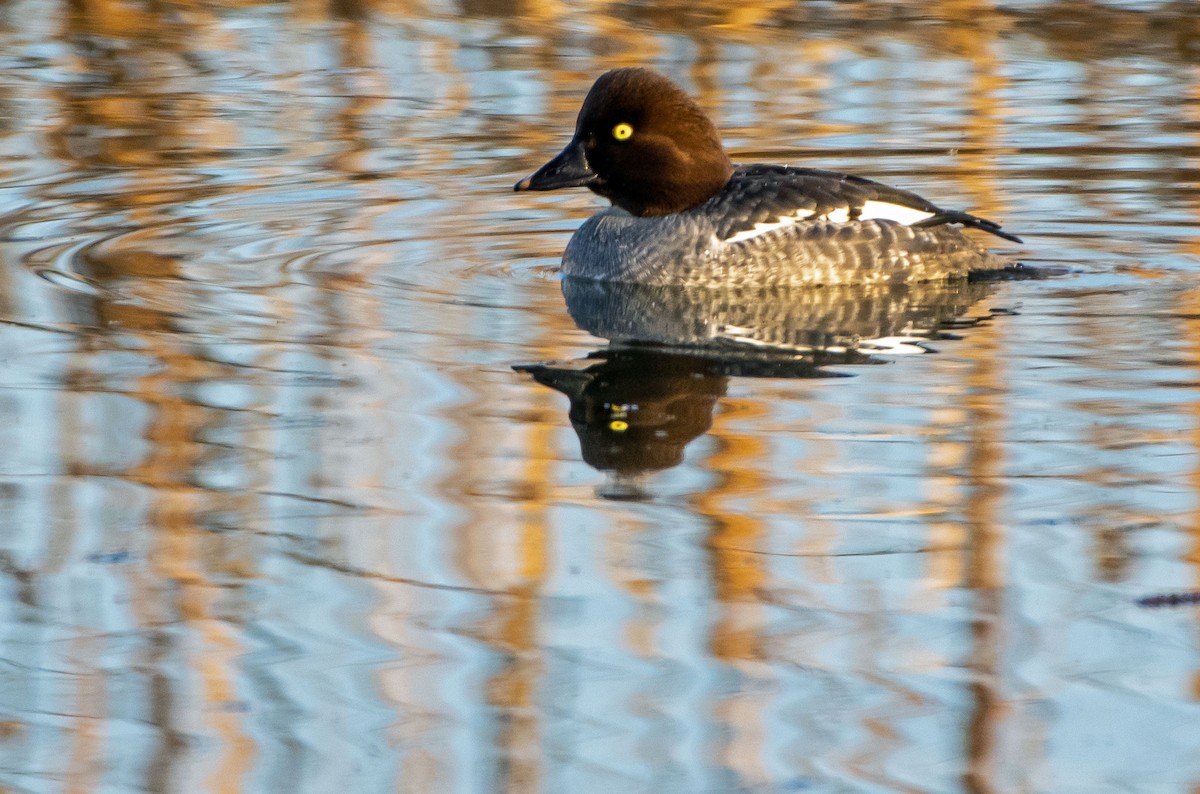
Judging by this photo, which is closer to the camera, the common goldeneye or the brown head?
the common goldeneye

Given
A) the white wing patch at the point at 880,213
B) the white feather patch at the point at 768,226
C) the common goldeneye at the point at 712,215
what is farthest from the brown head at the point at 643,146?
the white wing patch at the point at 880,213

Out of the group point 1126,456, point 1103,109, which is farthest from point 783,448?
point 1103,109

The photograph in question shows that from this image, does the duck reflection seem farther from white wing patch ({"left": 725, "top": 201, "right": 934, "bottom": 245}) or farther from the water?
white wing patch ({"left": 725, "top": 201, "right": 934, "bottom": 245})

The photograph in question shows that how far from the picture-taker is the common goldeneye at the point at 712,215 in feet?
26.6

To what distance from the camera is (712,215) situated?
8297mm

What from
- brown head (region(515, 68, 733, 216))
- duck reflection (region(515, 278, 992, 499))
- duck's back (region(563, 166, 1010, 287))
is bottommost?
duck reflection (region(515, 278, 992, 499))

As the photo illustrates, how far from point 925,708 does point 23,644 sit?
1847 mm

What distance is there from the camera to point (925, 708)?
12.1 ft

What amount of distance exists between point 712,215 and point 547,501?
3.47m

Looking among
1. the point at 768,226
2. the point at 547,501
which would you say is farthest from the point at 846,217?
the point at 547,501

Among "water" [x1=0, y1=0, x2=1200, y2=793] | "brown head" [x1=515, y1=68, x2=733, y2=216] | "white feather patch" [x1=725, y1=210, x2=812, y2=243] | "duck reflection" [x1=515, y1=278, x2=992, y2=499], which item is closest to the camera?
"water" [x1=0, y1=0, x2=1200, y2=793]

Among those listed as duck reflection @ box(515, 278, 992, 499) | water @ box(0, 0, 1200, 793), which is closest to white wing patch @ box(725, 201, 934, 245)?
duck reflection @ box(515, 278, 992, 499)

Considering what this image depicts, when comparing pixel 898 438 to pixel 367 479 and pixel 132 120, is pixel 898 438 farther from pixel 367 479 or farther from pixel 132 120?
pixel 132 120

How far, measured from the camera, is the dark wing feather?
815 cm
